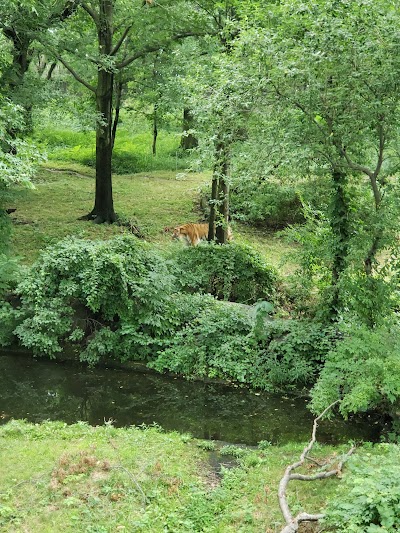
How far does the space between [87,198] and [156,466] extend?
1219 centimetres

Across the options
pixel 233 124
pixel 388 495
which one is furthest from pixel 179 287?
pixel 388 495

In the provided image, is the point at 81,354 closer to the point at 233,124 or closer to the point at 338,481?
the point at 233,124

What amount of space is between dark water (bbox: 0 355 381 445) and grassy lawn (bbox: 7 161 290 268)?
334 cm

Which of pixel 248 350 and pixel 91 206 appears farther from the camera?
pixel 91 206

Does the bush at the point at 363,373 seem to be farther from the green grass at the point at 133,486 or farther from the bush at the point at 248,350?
the bush at the point at 248,350

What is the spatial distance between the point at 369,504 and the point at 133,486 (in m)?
2.32

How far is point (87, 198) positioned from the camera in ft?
53.9

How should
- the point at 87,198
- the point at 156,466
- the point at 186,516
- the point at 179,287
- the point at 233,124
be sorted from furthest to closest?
the point at 87,198 → the point at 179,287 → the point at 233,124 → the point at 156,466 → the point at 186,516

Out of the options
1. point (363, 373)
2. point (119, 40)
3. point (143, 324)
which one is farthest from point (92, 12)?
point (363, 373)

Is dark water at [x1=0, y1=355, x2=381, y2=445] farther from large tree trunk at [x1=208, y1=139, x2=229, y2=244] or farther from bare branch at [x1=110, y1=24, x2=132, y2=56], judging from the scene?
bare branch at [x1=110, y1=24, x2=132, y2=56]

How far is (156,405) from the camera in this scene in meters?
7.82

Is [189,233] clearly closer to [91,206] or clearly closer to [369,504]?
[91,206]

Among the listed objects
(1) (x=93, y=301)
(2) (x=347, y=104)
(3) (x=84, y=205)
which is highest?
(2) (x=347, y=104)

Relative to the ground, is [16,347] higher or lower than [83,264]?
lower
